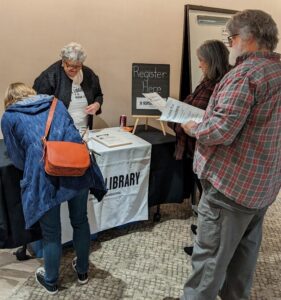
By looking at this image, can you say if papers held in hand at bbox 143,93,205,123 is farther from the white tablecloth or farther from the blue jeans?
the blue jeans

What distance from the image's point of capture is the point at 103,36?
2746 mm

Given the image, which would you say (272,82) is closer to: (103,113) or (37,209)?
(37,209)

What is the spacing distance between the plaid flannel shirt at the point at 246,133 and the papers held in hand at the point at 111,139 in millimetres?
934

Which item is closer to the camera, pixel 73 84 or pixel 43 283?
pixel 43 283

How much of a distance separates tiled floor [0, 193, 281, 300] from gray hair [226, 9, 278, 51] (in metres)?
1.40

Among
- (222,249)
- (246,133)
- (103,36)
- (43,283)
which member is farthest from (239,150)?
(103,36)

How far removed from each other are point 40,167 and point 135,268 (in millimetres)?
952

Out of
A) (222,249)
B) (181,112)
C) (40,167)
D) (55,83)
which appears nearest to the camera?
(222,249)

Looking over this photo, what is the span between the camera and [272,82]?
1264mm

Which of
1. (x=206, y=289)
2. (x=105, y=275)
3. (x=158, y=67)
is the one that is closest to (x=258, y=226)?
(x=206, y=289)

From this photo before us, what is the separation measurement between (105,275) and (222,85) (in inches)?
52.7

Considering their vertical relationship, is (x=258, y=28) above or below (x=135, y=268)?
above

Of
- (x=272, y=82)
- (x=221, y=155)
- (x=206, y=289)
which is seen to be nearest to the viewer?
(x=272, y=82)

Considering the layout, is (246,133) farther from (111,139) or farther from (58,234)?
(111,139)
